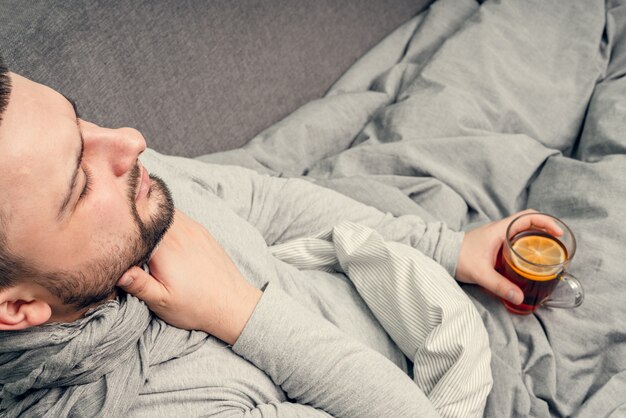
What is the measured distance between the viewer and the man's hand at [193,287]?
0.80 meters

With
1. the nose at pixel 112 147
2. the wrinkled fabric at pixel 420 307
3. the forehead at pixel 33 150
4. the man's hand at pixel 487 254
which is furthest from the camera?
the man's hand at pixel 487 254

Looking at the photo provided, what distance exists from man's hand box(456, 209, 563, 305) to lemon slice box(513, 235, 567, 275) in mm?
23

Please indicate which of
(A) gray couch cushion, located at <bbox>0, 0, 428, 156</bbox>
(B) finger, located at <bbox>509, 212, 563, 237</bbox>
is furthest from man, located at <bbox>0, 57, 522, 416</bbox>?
(A) gray couch cushion, located at <bbox>0, 0, 428, 156</bbox>

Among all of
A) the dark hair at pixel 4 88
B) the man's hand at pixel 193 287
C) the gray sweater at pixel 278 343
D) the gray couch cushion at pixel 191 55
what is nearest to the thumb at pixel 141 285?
the man's hand at pixel 193 287

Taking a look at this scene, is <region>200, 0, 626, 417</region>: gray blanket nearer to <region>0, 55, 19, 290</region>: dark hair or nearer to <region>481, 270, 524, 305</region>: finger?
<region>481, 270, 524, 305</region>: finger

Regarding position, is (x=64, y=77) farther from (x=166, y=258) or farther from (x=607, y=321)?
(x=607, y=321)

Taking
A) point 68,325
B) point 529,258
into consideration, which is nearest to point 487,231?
point 529,258

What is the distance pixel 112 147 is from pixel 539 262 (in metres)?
0.70

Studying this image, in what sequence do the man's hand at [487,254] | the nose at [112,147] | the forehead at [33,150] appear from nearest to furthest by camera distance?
the forehead at [33,150] → the nose at [112,147] → the man's hand at [487,254]

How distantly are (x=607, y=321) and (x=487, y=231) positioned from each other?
25cm

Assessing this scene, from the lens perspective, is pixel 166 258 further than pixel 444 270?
No

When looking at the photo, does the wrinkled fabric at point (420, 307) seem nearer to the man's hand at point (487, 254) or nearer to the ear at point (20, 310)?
the man's hand at point (487, 254)

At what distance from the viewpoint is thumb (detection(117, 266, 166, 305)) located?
0.77 meters

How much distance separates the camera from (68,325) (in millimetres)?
747
